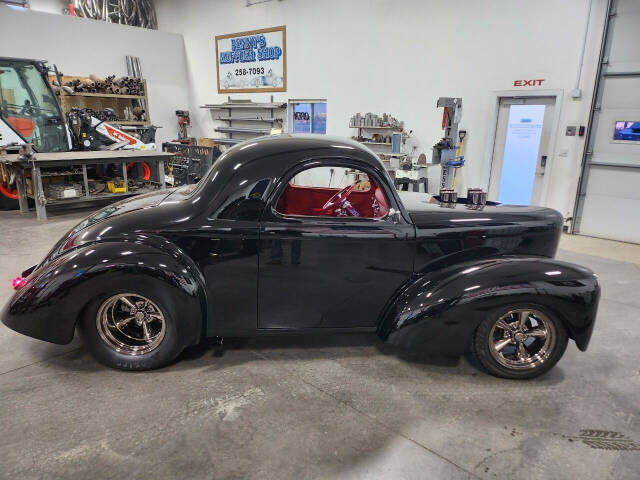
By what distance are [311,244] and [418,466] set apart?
4.49 ft

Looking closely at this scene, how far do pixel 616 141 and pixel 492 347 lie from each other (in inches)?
215

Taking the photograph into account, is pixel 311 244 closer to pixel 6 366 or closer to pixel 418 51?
pixel 6 366

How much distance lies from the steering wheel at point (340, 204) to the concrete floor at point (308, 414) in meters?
1.02

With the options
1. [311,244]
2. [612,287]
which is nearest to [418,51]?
[612,287]

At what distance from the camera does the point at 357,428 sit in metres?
2.30

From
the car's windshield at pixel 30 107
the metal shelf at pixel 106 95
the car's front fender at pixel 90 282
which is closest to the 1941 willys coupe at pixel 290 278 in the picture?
the car's front fender at pixel 90 282

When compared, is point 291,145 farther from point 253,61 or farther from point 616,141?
point 253,61

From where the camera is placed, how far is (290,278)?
2.75 meters

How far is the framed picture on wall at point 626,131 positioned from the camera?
6227 millimetres

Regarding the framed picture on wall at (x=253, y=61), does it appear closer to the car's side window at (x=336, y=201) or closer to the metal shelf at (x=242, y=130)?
the metal shelf at (x=242, y=130)

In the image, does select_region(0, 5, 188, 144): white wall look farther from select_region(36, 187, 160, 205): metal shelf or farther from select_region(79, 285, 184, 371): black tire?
select_region(79, 285, 184, 371): black tire

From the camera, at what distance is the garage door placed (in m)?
6.10

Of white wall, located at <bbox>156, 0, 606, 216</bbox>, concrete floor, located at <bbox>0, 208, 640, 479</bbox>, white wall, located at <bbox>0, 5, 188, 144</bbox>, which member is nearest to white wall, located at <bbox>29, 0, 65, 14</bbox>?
white wall, located at <bbox>0, 5, 188, 144</bbox>

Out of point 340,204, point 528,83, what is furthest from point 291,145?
point 528,83
